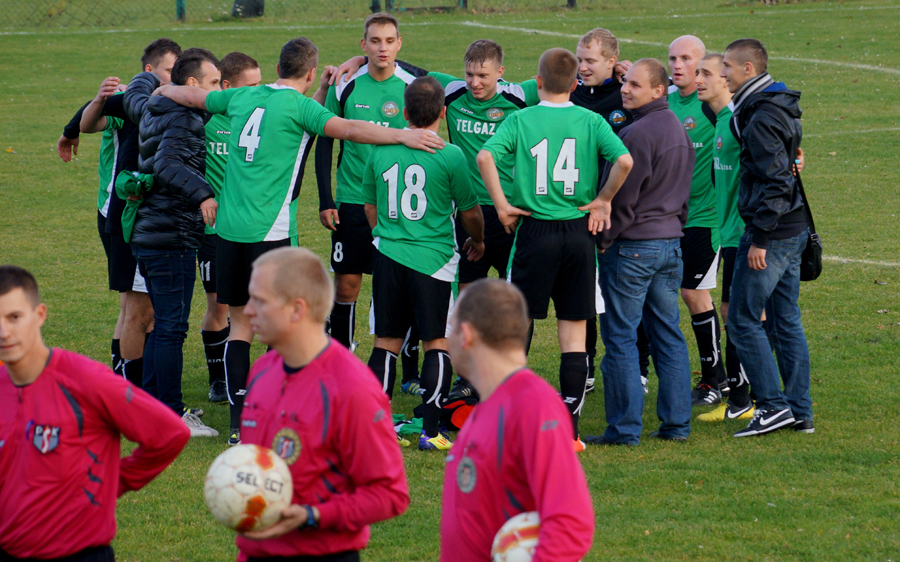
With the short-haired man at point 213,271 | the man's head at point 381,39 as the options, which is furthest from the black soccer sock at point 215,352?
the man's head at point 381,39

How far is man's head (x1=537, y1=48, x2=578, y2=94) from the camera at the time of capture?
6277 millimetres

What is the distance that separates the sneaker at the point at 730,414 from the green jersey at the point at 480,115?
2.39m

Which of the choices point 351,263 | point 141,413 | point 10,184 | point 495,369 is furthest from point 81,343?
point 10,184

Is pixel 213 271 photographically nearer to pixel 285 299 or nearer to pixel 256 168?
pixel 256 168

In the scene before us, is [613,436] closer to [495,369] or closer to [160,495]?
[160,495]

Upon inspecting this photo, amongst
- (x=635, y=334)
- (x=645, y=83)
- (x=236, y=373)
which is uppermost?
(x=645, y=83)

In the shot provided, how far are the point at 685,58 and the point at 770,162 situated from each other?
1.63 metres

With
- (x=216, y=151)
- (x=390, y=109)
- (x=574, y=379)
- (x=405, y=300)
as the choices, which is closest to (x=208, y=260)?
(x=216, y=151)

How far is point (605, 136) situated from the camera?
20.7ft

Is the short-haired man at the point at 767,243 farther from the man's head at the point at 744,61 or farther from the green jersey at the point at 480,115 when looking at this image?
the green jersey at the point at 480,115

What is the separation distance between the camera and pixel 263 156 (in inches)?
256

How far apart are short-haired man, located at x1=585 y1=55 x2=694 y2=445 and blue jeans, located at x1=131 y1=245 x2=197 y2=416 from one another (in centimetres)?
300

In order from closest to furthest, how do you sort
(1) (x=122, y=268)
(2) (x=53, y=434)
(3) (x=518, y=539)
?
1. (3) (x=518, y=539)
2. (2) (x=53, y=434)
3. (1) (x=122, y=268)

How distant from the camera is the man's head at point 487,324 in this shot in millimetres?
3068
